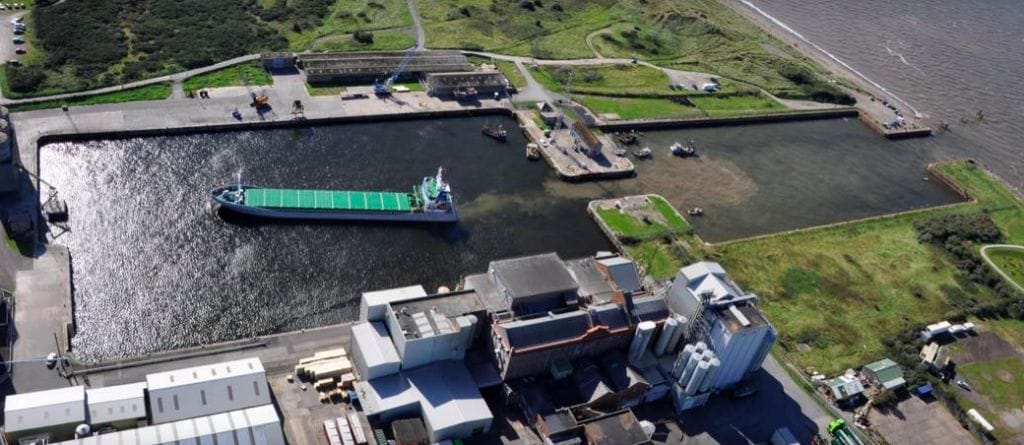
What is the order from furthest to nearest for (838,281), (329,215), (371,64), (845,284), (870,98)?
1. (870,98)
2. (371,64)
3. (838,281)
4. (845,284)
5. (329,215)

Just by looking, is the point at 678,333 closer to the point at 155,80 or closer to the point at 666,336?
the point at 666,336

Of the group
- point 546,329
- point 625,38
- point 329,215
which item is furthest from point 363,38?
point 546,329

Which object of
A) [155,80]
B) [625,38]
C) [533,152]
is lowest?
[155,80]

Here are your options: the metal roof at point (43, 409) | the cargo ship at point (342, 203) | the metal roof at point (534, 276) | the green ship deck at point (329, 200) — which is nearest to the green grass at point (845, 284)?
the metal roof at point (534, 276)

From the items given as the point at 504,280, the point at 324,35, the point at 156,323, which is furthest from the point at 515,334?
the point at 324,35

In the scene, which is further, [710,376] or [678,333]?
[678,333]

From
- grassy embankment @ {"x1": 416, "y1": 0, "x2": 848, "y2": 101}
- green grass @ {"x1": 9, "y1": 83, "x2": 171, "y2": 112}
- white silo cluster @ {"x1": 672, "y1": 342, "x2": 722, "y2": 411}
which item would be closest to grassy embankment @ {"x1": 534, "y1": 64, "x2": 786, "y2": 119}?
grassy embankment @ {"x1": 416, "y1": 0, "x2": 848, "y2": 101}
